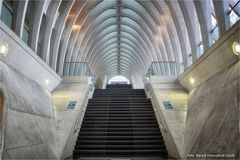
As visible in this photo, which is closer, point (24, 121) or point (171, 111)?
point (24, 121)

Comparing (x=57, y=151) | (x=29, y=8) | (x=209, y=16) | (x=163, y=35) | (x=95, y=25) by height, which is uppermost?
(x=95, y=25)

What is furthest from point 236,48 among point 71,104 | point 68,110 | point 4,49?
point 71,104

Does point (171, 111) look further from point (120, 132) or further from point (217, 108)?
point (217, 108)

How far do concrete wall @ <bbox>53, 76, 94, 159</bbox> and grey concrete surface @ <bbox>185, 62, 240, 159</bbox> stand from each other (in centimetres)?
431

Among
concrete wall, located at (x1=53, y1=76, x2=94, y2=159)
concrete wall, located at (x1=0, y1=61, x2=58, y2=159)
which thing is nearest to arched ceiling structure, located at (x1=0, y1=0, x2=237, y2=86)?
concrete wall, located at (x1=53, y1=76, x2=94, y2=159)

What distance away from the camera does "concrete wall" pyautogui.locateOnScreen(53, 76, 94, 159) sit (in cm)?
914

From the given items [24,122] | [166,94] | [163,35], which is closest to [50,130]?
[24,122]

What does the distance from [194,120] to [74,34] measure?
14.2 m

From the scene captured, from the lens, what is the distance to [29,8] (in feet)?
45.1

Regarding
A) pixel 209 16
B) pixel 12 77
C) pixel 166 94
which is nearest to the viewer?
pixel 12 77

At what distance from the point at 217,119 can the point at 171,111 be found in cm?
397

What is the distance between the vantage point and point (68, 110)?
11453 mm

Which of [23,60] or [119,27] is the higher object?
[119,27]

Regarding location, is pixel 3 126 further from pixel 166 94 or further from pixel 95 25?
pixel 95 25
